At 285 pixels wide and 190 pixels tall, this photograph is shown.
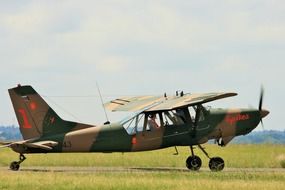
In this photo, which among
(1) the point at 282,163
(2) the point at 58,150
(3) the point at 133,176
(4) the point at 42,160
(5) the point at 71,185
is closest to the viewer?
(5) the point at 71,185

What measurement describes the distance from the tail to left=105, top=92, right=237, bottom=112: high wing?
9.31 ft

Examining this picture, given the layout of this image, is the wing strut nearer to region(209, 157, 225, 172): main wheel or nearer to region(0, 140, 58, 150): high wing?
region(209, 157, 225, 172): main wheel

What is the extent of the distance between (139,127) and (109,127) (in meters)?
1.19

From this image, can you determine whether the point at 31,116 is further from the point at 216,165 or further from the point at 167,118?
the point at 216,165

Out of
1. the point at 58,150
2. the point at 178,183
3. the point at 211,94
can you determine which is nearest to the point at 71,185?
the point at 178,183

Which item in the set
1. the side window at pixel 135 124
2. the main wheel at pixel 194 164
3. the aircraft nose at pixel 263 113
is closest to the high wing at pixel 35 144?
the side window at pixel 135 124

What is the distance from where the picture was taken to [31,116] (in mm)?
28062

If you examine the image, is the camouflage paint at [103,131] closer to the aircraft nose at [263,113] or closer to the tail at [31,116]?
the tail at [31,116]

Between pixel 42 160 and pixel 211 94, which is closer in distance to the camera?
pixel 211 94

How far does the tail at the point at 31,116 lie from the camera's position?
2800cm

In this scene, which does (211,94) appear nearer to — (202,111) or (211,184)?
(202,111)

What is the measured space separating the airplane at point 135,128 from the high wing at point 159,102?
0.20 feet

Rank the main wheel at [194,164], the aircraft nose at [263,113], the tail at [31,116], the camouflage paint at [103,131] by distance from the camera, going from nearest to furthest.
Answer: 1. the camouflage paint at [103,131]
2. the tail at [31,116]
3. the main wheel at [194,164]
4. the aircraft nose at [263,113]

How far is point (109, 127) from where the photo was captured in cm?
2817
